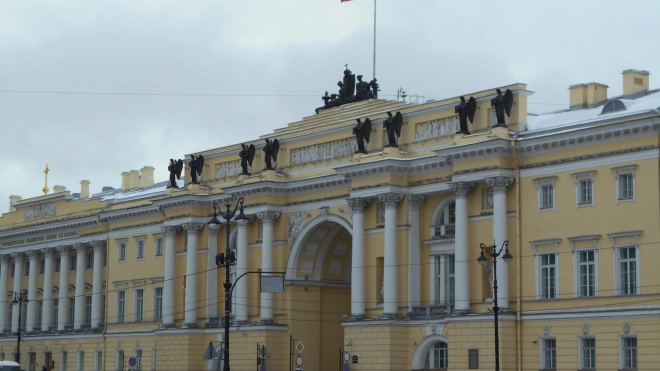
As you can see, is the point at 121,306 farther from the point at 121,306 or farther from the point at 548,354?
the point at 548,354

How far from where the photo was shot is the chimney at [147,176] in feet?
256

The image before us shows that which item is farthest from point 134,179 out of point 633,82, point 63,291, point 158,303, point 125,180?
point 633,82

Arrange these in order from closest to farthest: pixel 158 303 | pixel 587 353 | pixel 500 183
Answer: pixel 587 353
pixel 500 183
pixel 158 303

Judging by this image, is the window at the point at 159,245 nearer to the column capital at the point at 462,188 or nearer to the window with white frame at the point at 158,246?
the window with white frame at the point at 158,246

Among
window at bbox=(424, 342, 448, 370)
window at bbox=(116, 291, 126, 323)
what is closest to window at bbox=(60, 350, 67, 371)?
window at bbox=(116, 291, 126, 323)

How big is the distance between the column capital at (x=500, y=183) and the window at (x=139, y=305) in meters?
26.5

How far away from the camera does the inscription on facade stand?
5578cm

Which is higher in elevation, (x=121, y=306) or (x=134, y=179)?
(x=134, y=179)

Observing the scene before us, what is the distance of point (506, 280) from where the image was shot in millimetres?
47719

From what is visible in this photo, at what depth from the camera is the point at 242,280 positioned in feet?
196

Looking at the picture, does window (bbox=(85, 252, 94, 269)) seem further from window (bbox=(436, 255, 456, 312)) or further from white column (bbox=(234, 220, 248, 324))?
window (bbox=(436, 255, 456, 312))

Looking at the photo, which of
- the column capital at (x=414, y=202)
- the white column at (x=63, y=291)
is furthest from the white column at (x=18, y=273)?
the column capital at (x=414, y=202)

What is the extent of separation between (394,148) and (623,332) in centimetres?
1319

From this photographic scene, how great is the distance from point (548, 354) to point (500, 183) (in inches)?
263
